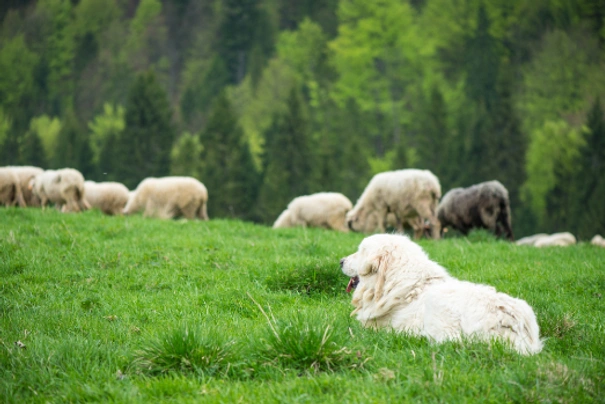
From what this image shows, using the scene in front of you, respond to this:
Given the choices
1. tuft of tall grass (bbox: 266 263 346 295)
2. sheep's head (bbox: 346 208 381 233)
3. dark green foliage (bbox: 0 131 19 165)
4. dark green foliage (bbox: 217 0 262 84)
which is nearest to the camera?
tuft of tall grass (bbox: 266 263 346 295)

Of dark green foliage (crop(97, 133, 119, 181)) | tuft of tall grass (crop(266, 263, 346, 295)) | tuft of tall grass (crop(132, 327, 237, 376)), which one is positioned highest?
tuft of tall grass (crop(132, 327, 237, 376))

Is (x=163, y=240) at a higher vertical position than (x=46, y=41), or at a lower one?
lower

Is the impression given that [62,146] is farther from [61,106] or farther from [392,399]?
[392,399]

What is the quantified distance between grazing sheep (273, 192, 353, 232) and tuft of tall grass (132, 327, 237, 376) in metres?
15.2

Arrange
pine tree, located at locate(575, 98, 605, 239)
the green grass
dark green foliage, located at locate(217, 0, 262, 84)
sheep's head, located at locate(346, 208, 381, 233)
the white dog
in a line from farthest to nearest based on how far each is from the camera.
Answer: dark green foliage, located at locate(217, 0, 262, 84), pine tree, located at locate(575, 98, 605, 239), sheep's head, located at locate(346, 208, 381, 233), the white dog, the green grass

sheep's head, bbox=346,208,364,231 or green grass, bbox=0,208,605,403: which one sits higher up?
green grass, bbox=0,208,605,403

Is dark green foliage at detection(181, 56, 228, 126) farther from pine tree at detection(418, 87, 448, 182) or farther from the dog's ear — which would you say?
the dog's ear

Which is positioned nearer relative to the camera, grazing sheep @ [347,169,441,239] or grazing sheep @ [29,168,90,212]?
grazing sheep @ [347,169,441,239]

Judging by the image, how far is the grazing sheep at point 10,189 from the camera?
19.9 m

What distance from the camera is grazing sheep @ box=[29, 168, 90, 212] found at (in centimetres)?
1891

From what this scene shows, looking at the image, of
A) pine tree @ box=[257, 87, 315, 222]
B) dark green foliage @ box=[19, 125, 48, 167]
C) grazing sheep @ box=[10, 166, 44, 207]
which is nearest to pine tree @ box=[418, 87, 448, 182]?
pine tree @ box=[257, 87, 315, 222]

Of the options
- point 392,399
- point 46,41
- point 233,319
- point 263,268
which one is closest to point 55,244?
point 263,268

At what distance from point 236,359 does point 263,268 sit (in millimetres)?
3802

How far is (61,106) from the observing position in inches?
3145
